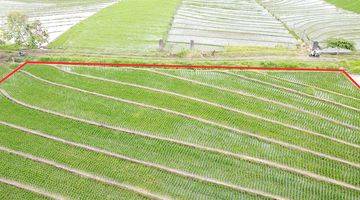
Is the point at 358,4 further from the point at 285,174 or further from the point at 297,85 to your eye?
the point at 285,174

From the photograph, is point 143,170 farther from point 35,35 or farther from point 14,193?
point 35,35

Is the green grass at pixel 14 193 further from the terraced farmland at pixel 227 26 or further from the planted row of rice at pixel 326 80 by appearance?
the terraced farmland at pixel 227 26

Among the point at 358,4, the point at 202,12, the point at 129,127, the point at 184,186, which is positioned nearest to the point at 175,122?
the point at 129,127

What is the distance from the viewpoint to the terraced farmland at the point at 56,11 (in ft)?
132

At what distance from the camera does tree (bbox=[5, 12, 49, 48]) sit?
31750 mm

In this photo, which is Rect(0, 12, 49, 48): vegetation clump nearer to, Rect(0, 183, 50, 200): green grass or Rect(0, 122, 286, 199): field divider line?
Rect(0, 122, 286, 199): field divider line

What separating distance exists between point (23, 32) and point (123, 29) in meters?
7.98

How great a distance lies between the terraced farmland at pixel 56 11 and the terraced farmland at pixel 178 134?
40.0ft

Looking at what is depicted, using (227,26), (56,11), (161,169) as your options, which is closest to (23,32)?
(56,11)

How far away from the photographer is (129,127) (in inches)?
911

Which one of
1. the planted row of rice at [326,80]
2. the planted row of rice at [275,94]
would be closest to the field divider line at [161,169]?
the planted row of rice at [275,94]

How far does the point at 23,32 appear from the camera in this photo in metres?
32.2

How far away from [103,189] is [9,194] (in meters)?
3.72

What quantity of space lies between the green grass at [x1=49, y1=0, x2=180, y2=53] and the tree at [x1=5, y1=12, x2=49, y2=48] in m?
1.26
